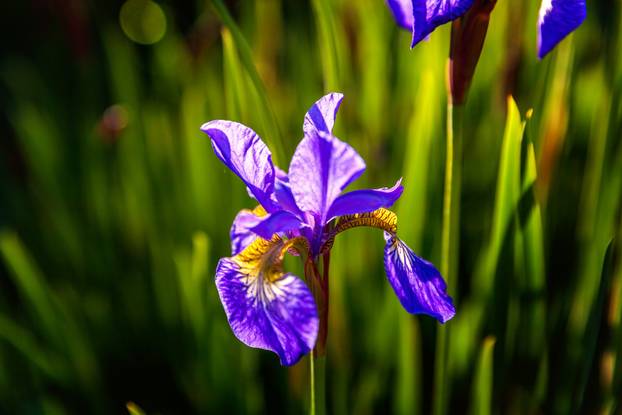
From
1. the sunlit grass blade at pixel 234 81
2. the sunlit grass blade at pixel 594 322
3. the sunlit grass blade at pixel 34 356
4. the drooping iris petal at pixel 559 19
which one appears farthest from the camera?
the sunlit grass blade at pixel 34 356

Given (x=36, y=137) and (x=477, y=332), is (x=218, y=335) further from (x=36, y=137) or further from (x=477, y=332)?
(x=36, y=137)

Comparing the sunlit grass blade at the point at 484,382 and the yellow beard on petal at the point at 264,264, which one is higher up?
the yellow beard on petal at the point at 264,264

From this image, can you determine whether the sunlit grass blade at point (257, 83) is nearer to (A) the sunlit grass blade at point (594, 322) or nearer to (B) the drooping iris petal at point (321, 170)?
(B) the drooping iris petal at point (321, 170)

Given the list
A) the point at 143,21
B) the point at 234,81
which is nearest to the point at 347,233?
the point at 234,81

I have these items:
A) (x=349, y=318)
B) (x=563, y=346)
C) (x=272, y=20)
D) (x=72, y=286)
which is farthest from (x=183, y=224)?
(x=563, y=346)

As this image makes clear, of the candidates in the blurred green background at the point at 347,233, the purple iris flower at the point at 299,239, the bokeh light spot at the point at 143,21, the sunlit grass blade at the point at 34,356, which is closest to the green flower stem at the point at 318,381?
the purple iris flower at the point at 299,239

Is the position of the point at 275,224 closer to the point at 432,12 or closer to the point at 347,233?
the point at 432,12
